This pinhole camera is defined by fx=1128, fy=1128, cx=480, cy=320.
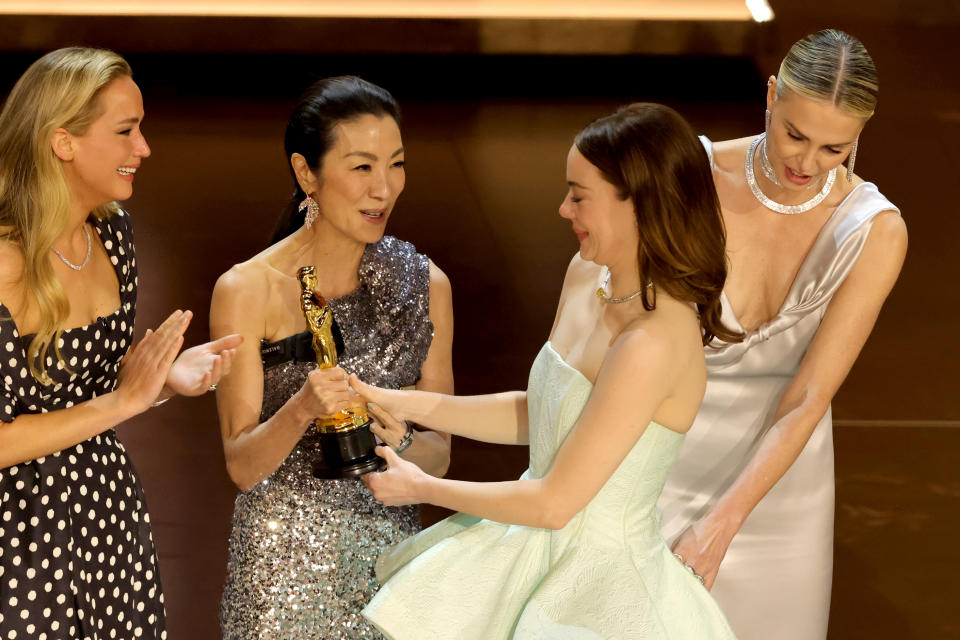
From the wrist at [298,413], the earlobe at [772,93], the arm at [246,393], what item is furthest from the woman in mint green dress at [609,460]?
the earlobe at [772,93]

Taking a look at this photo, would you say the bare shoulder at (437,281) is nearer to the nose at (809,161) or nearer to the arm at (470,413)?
the arm at (470,413)

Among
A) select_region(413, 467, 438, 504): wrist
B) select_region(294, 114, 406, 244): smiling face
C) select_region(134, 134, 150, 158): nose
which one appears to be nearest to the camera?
select_region(413, 467, 438, 504): wrist

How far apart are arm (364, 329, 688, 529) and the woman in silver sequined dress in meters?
0.47

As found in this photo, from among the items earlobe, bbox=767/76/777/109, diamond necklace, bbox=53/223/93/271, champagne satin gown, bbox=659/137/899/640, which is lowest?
champagne satin gown, bbox=659/137/899/640

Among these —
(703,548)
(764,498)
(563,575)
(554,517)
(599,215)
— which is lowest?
(764,498)

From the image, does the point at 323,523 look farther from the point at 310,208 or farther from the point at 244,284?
the point at 310,208

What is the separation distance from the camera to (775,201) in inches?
113

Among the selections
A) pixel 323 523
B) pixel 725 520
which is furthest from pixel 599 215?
pixel 323 523

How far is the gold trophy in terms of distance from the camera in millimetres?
2303

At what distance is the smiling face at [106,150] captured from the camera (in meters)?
2.29

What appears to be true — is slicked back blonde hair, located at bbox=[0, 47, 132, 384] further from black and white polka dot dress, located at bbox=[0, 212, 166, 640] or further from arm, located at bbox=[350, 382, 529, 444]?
arm, located at bbox=[350, 382, 529, 444]

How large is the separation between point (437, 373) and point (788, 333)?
0.89 m

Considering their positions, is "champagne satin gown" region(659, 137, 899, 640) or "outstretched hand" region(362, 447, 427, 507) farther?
"champagne satin gown" region(659, 137, 899, 640)

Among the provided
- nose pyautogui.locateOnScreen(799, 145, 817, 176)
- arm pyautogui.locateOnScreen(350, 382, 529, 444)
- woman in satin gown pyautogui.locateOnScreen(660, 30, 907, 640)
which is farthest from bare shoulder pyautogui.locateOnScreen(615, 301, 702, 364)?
nose pyautogui.locateOnScreen(799, 145, 817, 176)
